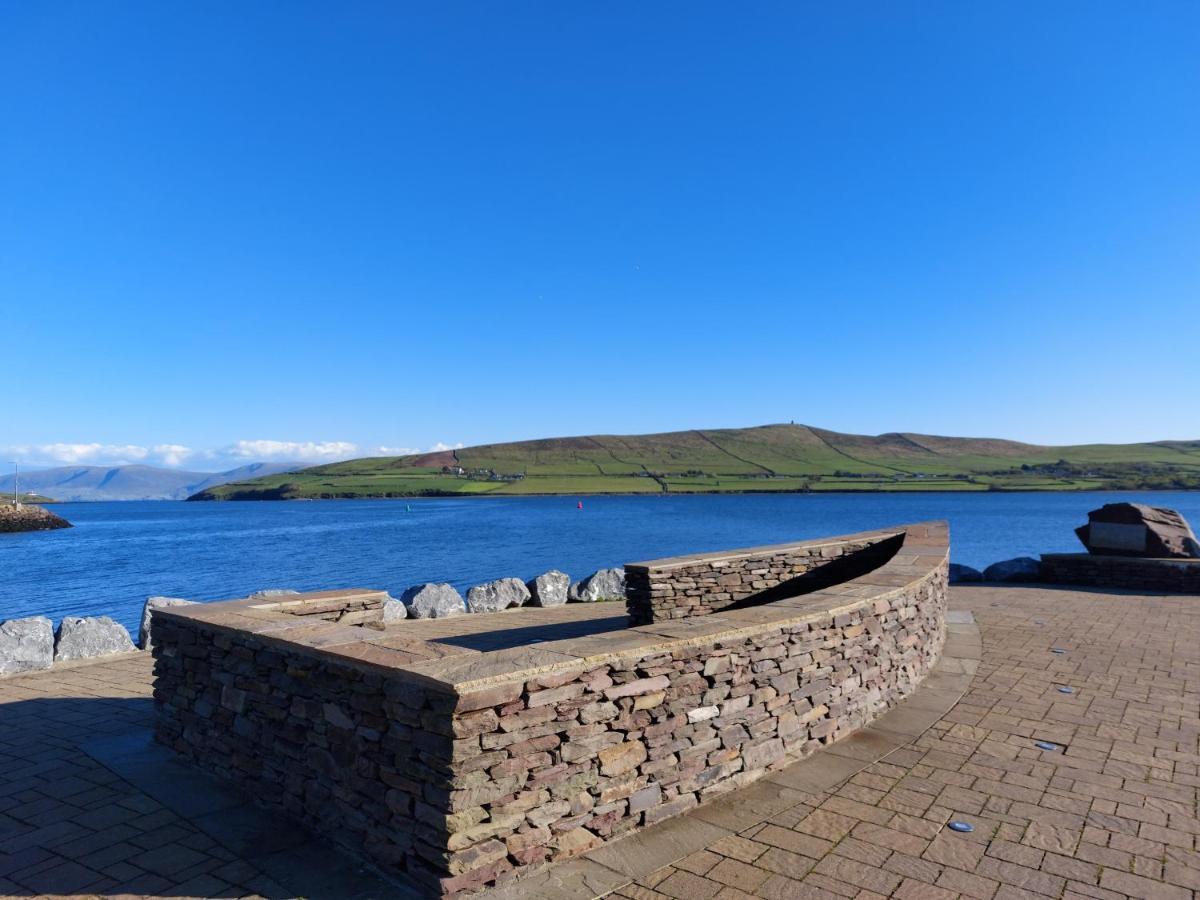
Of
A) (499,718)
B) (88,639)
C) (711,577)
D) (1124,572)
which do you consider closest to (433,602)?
(88,639)

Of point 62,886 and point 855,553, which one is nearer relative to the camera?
point 62,886

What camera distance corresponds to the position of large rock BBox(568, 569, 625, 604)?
1395 cm

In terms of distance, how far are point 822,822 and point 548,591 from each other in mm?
9592

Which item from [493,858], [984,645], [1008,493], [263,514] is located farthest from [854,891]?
[1008,493]

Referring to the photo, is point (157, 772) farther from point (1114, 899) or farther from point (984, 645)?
point (984, 645)

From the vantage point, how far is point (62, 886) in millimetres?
3711

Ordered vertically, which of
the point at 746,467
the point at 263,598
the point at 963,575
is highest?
the point at 746,467

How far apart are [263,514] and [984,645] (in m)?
94.0

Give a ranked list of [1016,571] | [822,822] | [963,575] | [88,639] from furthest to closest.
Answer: [963,575] → [1016,571] → [88,639] → [822,822]

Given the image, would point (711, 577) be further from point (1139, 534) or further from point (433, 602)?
point (1139, 534)

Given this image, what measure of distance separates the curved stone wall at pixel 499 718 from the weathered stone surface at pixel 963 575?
11.4m

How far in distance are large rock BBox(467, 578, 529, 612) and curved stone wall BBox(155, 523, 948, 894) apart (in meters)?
6.83

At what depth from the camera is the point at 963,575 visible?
16500mm

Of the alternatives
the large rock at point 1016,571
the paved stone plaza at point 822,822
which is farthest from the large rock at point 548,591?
the large rock at point 1016,571
